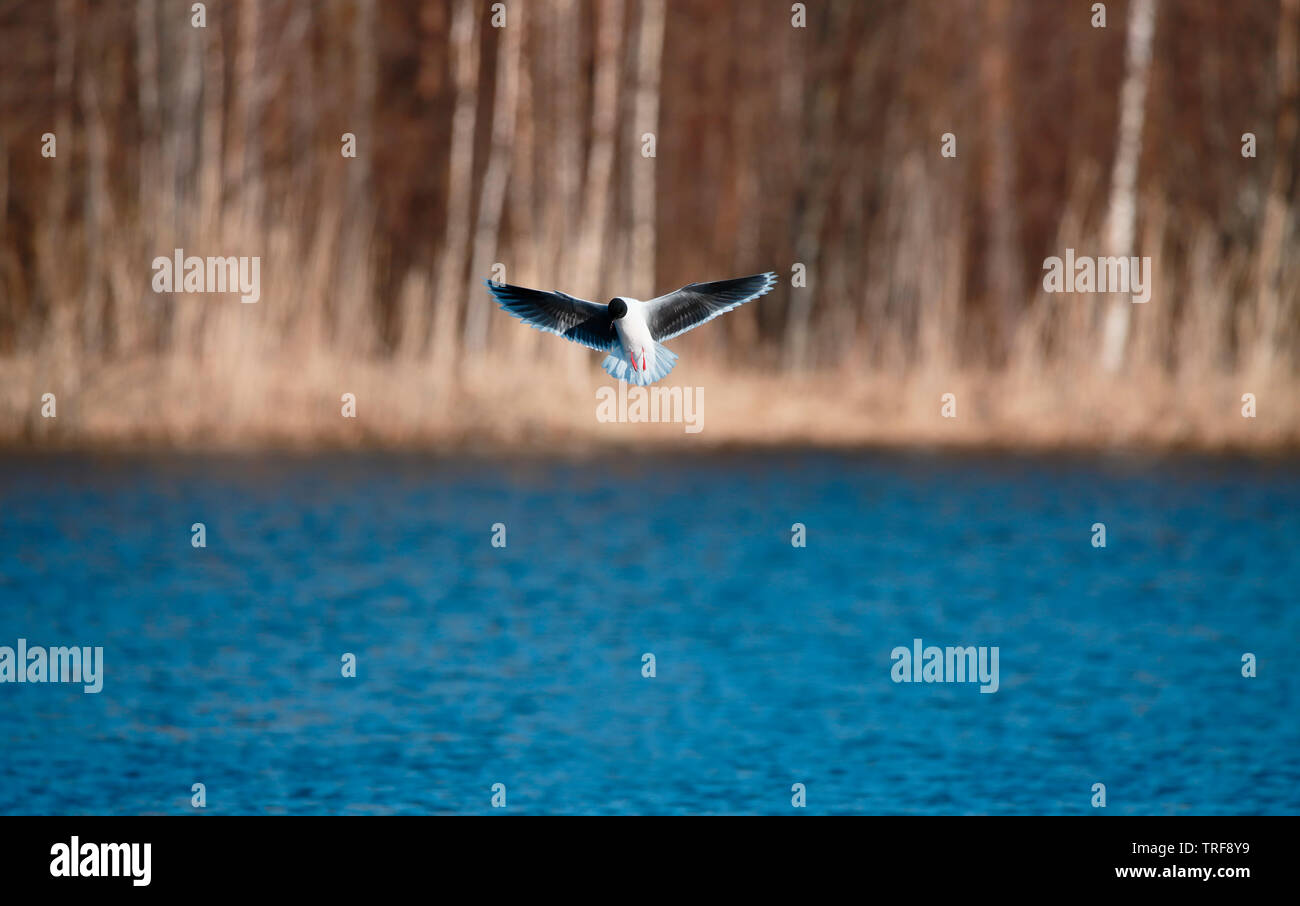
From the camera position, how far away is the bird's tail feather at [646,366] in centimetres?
642

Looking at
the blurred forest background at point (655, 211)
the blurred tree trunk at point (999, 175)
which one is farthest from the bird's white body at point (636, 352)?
the blurred tree trunk at point (999, 175)

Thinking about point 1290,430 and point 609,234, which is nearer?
point 1290,430

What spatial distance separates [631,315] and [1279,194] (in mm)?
16589

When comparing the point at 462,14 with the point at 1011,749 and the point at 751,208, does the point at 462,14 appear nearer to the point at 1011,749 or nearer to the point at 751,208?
the point at 751,208

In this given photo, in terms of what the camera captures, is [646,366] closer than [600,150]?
Yes

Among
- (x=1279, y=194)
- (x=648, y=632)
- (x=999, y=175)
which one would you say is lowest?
(x=648, y=632)

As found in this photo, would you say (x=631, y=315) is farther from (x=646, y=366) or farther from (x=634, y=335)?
(x=646, y=366)

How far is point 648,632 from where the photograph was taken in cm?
1334

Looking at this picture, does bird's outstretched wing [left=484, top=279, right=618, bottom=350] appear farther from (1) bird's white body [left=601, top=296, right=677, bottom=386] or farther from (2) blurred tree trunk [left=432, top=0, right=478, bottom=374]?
(2) blurred tree trunk [left=432, top=0, right=478, bottom=374]

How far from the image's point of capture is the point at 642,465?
72.6ft

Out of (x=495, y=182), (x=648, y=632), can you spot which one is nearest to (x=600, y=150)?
(x=495, y=182)

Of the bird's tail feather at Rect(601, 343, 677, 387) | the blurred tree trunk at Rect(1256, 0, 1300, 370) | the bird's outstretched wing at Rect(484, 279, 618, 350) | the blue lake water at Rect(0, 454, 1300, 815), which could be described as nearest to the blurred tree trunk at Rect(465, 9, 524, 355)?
the blue lake water at Rect(0, 454, 1300, 815)
